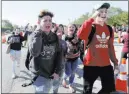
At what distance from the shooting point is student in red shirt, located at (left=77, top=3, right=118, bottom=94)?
14.6 feet

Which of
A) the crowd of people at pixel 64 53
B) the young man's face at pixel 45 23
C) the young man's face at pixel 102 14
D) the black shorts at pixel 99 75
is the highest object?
the young man's face at pixel 102 14

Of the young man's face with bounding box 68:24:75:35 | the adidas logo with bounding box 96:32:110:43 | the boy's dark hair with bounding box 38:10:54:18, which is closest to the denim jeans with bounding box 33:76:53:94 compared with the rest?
the boy's dark hair with bounding box 38:10:54:18

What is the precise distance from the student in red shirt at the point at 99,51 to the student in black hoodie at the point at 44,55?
26.5 inches

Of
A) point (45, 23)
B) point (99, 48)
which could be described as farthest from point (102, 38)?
point (45, 23)

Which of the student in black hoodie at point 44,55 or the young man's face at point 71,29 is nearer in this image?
the student in black hoodie at point 44,55

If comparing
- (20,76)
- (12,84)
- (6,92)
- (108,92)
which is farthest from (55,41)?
(20,76)

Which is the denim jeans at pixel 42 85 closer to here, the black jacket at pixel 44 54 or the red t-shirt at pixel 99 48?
the black jacket at pixel 44 54

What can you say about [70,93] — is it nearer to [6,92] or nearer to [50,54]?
[6,92]

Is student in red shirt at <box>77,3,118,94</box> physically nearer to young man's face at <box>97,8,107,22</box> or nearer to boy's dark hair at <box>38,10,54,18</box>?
young man's face at <box>97,8,107,22</box>

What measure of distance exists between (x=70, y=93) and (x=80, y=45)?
1115 mm

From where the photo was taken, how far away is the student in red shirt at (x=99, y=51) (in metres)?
4.45

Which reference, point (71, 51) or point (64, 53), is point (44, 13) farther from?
point (71, 51)

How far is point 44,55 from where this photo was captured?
391cm

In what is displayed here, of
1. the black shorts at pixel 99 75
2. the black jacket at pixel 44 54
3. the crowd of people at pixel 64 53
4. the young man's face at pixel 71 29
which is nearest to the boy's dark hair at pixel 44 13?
the crowd of people at pixel 64 53
